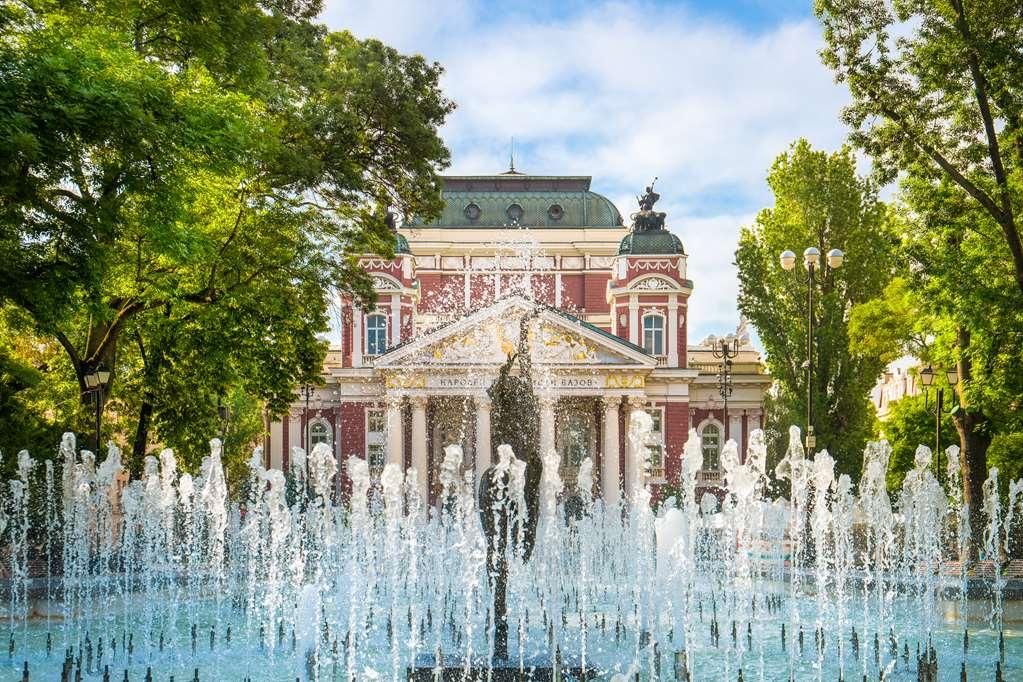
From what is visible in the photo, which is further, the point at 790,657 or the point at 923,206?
the point at 923,206

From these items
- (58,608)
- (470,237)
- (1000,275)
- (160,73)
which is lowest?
(58,608)

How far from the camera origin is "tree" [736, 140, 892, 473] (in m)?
33.4

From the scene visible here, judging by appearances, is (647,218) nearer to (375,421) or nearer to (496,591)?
(375,421)

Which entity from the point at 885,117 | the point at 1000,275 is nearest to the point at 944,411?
the point at 1000,275

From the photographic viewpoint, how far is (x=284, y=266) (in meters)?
20.8

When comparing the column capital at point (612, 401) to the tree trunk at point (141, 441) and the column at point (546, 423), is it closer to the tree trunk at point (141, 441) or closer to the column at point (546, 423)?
the column at point (546, 423)

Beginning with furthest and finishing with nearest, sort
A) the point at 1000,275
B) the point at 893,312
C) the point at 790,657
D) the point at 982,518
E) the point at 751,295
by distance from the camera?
1. the point at 751,295
2. the point at 893,312
3. the point at 982,518
4. the point at 1000,275
5. the point at 790,657

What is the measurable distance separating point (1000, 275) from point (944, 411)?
456 inches

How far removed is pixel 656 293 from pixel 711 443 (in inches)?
283

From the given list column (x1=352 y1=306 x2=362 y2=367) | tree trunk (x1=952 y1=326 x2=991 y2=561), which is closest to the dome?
column (x1=352 y1=306 x2=362 y2=367)

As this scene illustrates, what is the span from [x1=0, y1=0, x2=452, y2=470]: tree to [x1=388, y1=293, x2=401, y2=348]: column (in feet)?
81.8

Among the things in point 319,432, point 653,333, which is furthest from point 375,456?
point 653,333

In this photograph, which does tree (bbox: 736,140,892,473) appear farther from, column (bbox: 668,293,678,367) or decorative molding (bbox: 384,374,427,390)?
decorative molding (bbox: 384,374,427,390)

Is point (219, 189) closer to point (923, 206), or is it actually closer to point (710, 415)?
point (923, 206)
